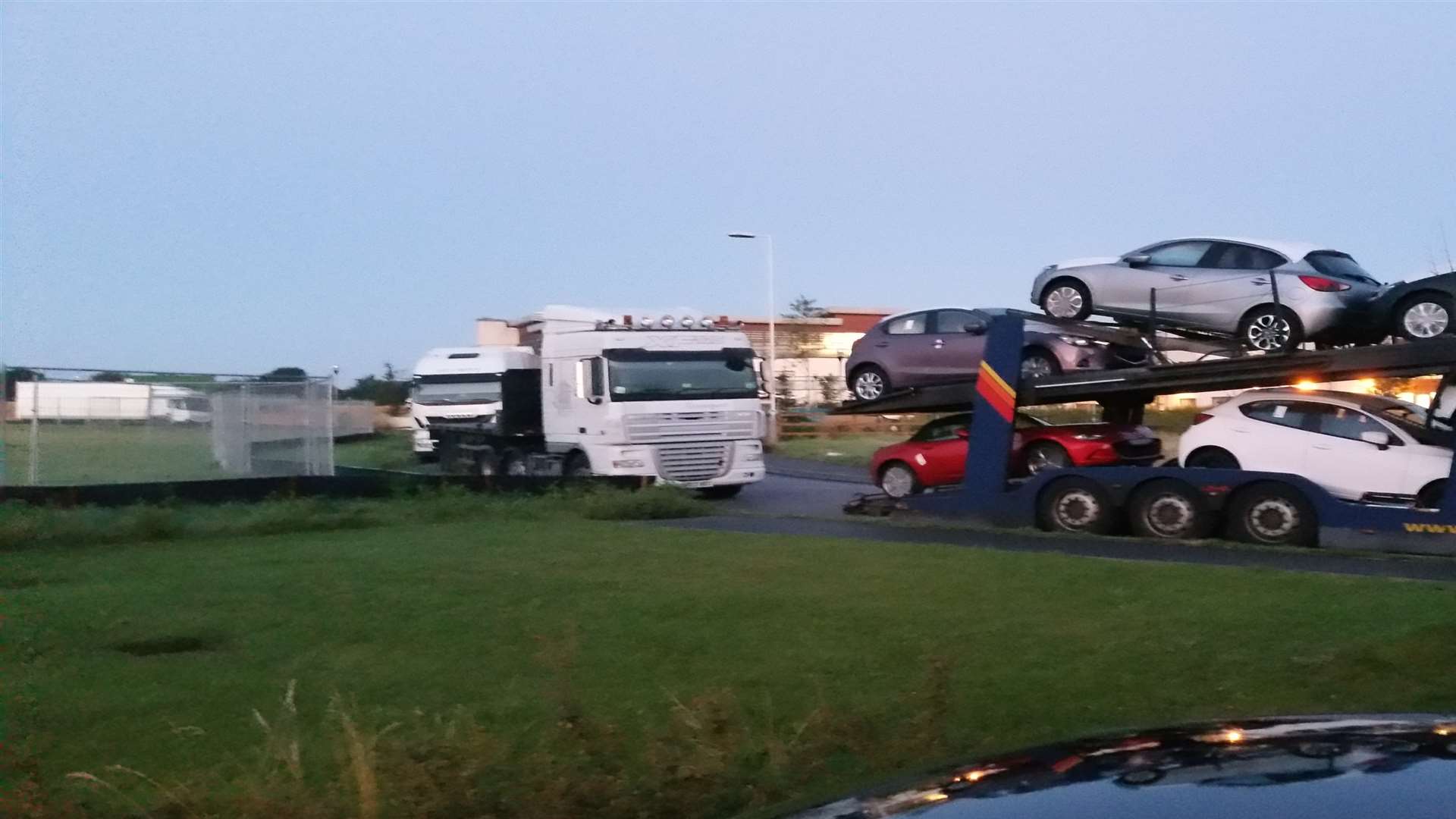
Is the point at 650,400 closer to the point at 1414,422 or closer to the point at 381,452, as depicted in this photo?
the point at 1414,422

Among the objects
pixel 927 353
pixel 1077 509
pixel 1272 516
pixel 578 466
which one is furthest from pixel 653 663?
pixel 578 466

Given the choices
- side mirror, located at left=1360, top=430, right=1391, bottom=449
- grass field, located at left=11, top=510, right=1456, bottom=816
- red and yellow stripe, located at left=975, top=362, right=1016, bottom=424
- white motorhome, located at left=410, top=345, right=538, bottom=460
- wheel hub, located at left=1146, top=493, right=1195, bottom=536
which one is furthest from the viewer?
white motorhome, located at left=410, top=345, right=538, bottom=460

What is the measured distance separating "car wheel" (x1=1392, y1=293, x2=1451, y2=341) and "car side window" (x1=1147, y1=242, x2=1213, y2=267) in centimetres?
211

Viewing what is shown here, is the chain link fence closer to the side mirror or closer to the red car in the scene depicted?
the red car

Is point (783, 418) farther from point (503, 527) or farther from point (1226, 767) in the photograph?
point (1226, 767)

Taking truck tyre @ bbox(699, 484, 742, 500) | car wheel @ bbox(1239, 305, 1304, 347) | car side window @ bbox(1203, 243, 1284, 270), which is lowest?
truck tyre @ bbox(699, 484, 742, 500)

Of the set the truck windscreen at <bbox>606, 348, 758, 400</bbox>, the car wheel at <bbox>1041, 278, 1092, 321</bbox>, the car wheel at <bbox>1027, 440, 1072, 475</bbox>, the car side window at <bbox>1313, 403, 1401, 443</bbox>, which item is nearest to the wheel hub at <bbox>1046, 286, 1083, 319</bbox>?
the car wheel at <bbox>1041, 278, 1092, 321</bbox>

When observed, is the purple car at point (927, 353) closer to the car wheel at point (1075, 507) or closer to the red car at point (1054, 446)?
the red car at point (1054, 446)

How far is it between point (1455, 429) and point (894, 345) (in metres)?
6.68

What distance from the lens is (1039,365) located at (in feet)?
56.0

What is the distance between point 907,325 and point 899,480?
9.87 feet

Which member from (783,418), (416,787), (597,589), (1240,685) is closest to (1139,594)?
(1240,685)

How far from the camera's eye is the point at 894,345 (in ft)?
60.4

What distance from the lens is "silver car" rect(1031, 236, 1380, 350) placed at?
582 inches
